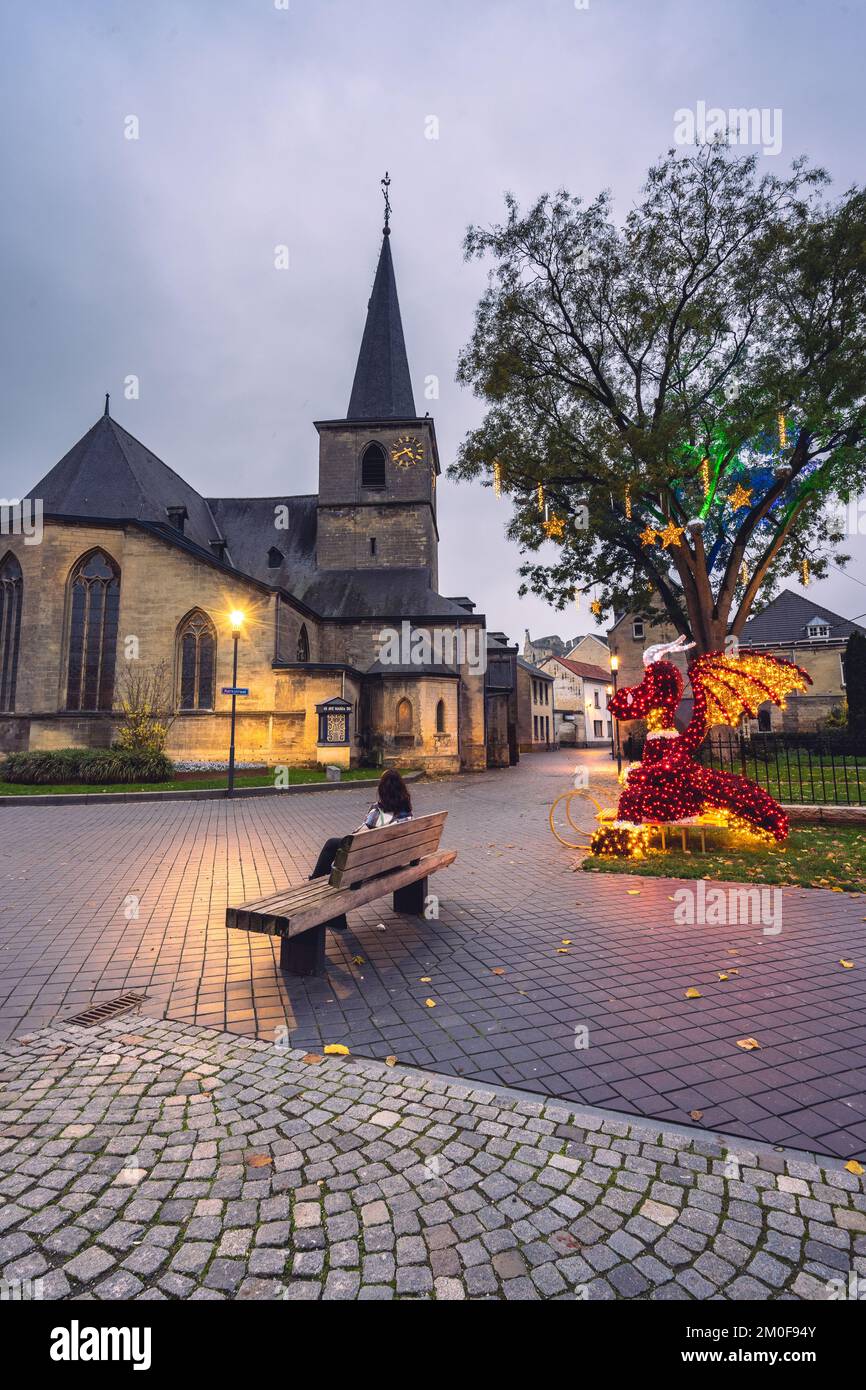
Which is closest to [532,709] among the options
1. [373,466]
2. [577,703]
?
[577,703]

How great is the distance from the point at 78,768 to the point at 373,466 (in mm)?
23027

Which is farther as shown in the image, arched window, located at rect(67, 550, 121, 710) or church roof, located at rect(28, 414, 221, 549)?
church roof, located at rect(28, 414, 221, 549)

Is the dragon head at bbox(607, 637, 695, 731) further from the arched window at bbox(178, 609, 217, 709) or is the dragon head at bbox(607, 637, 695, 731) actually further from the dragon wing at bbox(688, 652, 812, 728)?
the arched window at bbox(178, 609, 217, 709)

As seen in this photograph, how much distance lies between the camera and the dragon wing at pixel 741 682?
8.92 metres

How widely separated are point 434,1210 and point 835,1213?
1.43 m

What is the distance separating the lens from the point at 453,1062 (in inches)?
133

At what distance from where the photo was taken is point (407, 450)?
33.7 m

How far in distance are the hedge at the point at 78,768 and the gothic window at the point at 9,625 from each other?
7197 millimetres

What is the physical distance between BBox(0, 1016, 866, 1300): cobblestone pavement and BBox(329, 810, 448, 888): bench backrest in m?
1.60

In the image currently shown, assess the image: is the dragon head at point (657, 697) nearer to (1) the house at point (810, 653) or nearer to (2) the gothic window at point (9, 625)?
(2) the gothic window at point (9, 625)

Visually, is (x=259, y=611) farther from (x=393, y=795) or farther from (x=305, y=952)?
(x=305, y=952)

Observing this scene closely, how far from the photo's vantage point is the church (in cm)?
2372

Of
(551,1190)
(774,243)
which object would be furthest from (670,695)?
(774,243)

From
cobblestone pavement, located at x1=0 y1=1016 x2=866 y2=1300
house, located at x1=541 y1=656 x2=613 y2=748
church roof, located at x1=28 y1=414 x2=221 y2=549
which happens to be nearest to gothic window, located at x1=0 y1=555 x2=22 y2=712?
church roof, located at x1=28 y1=414 x2=221 y2=549
